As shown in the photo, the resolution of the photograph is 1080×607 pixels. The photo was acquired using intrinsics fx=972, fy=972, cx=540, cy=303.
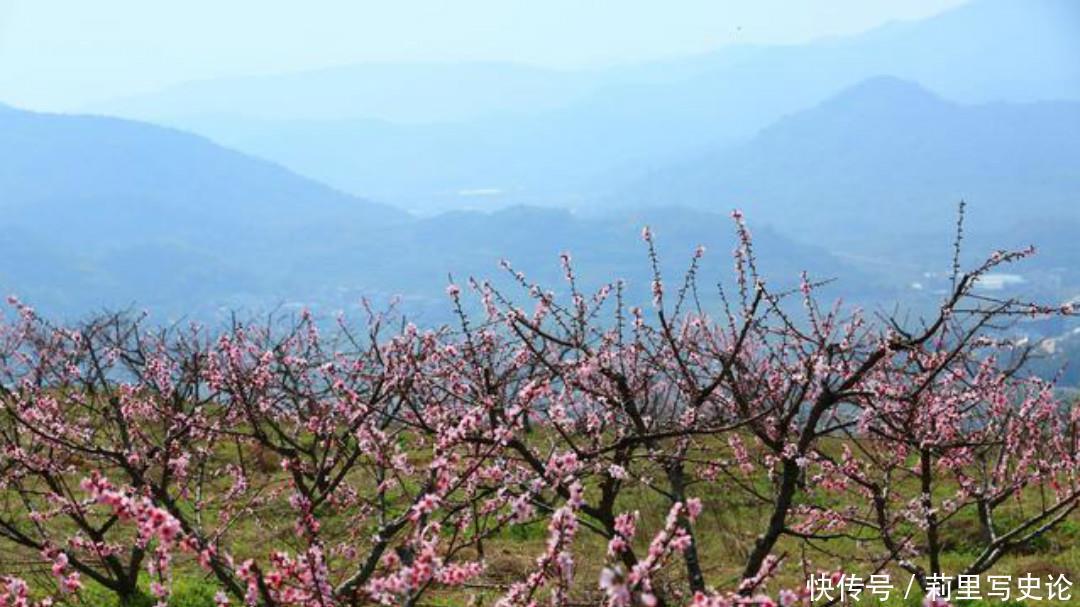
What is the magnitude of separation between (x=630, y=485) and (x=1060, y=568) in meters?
8.36

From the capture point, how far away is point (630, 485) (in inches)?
798

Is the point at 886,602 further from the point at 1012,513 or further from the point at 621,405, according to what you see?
the point at 1012,513

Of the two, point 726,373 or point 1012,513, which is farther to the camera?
point 1012,513

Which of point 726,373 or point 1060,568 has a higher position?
point 726,373

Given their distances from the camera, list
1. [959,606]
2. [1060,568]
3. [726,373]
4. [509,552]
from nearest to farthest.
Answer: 1. [726,373]
2. [959,606]
3. [1060,568]
4. [509,552]

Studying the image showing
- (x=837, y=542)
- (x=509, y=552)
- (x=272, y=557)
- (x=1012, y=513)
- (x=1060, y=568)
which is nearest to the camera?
(x=272, y=557)

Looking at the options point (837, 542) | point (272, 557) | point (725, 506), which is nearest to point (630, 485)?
point (725, 506)

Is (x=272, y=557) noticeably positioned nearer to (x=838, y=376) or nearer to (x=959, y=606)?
(x=838, y=376)

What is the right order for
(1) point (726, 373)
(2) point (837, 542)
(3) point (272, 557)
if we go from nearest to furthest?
(3) point (272, 557), (1) point (726, 373), (2) point (837, 542)

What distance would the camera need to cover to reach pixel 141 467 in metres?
7.30

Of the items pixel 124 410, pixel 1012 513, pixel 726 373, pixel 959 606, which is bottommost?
pixel 1012 513

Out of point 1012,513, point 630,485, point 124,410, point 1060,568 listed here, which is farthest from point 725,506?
point 124,410

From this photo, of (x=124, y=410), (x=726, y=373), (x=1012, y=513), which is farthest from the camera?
(x=1012, y=513)

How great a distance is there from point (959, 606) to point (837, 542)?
231 inches
